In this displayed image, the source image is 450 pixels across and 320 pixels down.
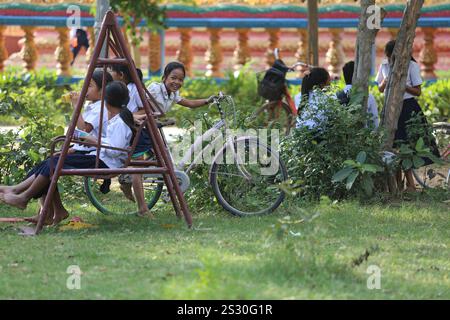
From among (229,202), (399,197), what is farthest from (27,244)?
(399,197)

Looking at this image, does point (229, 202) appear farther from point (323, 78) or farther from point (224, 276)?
point (224, 276)

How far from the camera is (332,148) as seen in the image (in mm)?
9062

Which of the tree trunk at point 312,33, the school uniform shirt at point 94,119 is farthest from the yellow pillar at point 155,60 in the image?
the school uniform shirt at point 94,119

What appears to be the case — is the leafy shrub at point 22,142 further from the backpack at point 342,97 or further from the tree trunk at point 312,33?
the tree trunk at point 312,33

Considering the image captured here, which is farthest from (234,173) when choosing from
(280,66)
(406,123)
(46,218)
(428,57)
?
(428,57)

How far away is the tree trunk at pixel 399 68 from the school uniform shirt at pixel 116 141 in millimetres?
2532

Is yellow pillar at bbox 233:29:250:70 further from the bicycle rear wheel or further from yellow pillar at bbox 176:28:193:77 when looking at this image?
the bicycle rear wheel

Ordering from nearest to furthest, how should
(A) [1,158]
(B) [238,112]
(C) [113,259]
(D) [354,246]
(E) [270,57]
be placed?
(C) [113,259], (D) [354,246], (B) [238,112], (A) [1,158], (E) [270,57]

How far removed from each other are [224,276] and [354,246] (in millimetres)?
1617

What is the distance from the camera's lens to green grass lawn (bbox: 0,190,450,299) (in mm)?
5895

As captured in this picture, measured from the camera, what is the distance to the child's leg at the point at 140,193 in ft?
27.4

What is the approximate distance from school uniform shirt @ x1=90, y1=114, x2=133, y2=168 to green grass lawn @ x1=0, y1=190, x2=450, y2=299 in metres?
0.50

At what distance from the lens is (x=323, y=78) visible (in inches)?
392

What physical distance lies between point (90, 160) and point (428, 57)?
10113 millimetres
